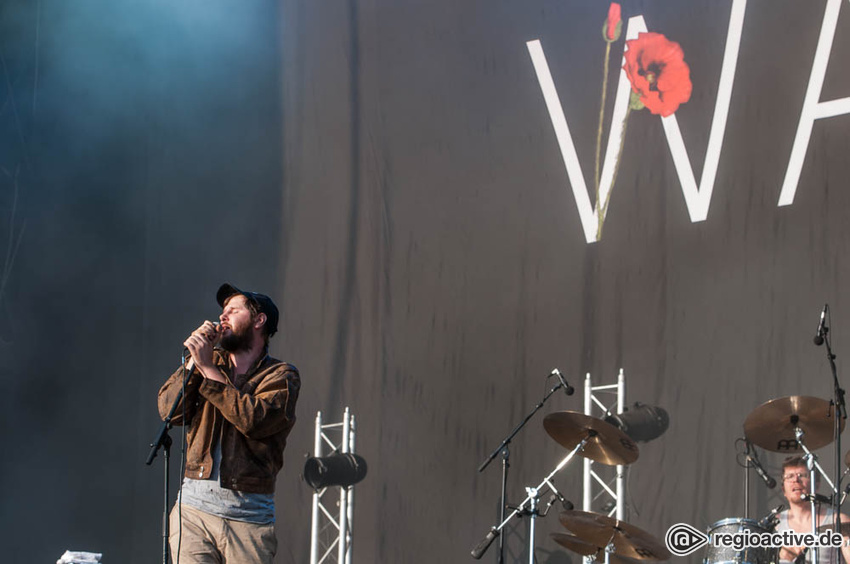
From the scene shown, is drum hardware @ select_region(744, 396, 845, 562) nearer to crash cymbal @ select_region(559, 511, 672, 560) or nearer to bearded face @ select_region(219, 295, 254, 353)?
crash cymbal @ select_region(559, 511, 672, 560)

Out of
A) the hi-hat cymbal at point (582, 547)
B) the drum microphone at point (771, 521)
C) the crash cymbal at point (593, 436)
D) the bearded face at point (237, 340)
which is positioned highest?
the bearded face at point (237, 340)

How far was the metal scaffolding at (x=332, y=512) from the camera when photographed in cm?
641

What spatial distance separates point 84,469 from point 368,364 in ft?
7.26

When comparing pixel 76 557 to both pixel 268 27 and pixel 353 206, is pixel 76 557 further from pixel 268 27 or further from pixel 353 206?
pixel 268 27

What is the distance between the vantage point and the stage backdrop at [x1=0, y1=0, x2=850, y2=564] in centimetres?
545

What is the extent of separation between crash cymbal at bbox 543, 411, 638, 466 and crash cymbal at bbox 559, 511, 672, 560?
365 mm

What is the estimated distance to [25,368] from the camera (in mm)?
7305

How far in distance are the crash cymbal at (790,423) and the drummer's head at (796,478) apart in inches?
9.9

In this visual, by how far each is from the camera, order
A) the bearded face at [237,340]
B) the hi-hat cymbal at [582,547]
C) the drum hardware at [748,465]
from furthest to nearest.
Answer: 1. the drum hardware at [748,465]
2. the hi-hat cymbal at [582,547]
3. the bearded face at [237,340]

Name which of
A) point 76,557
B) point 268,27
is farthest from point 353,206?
point 76,557

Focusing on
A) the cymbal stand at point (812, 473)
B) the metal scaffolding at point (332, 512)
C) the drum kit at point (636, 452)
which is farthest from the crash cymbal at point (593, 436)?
the metal scaffolding at point (332, 512)

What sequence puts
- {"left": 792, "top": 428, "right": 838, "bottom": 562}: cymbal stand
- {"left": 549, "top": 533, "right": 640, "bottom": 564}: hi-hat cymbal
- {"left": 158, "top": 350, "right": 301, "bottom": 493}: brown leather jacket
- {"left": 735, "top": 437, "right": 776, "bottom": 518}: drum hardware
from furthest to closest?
{"left": 735, "top": 437, "right": 776, "bottom": 518}: drum hardware < {"left": 549, "top": 533, "right": 640, "bottom": 564}: hi-hat cymbal < {"left": 792, "top": 428, "right": 838, "bottom": 562}: cymbal stand < {"left": 158, "top": 350, "right": 301, "bottom": 493}: brown leather jacket

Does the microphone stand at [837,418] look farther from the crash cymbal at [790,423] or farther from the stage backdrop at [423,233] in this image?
the stage backdrop at [423,233]

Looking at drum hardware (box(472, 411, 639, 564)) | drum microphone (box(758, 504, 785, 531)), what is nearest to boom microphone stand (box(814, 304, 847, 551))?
drum microphone (box(758, 504, 785, 531))
